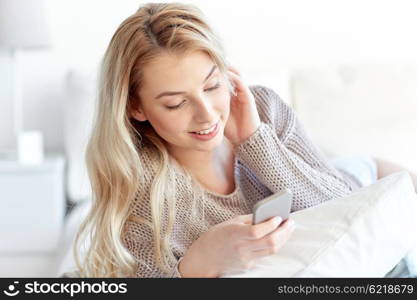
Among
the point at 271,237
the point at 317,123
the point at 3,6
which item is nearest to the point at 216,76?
the point at 271,237

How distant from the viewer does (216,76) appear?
1.32 m

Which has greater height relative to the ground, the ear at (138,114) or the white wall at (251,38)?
the ear at (138,114)

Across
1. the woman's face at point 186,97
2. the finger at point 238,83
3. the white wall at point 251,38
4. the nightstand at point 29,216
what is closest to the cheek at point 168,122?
the woman's face at point 186,97

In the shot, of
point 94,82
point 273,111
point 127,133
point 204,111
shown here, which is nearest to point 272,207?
point 204,111

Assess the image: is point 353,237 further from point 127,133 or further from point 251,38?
point 251,38

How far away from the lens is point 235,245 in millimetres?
1056

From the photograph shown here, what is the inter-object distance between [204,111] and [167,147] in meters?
0.23

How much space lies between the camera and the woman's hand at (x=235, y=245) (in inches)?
40.0

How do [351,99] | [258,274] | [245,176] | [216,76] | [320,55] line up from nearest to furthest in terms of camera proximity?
[258,274]
[216,76]
[245,176]
[351,99]
[320,55]

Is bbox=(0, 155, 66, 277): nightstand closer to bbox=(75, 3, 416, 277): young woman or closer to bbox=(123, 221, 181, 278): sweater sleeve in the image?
bbox=(75, 3, 416, 277): young woman

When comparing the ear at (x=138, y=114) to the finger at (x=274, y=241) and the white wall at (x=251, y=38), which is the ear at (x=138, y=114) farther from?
the white wall at (x=251, y=38)

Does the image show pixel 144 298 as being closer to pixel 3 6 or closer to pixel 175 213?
pixel 175 213

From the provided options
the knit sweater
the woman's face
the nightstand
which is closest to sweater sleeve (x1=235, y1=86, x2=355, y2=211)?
the knit sweater

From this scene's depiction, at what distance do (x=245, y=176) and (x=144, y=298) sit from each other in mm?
513
